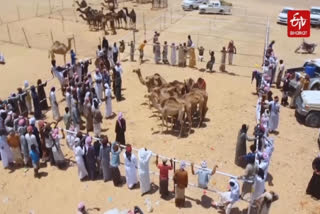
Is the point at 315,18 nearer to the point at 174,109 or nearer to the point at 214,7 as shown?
the point at 214,7

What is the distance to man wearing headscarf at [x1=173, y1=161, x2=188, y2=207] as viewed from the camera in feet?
32.1

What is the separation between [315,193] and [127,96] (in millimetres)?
9578

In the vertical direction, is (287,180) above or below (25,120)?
below

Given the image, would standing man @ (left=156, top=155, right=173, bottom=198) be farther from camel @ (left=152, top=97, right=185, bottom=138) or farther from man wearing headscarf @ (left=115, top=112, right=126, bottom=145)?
camel @ (left=152, top=97, right=185, bottom=138)

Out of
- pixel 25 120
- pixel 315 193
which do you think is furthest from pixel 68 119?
pixel 315 193

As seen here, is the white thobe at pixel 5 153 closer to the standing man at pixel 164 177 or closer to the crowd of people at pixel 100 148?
the crowd of people at pixel 100 148

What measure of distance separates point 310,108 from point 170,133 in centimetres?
549

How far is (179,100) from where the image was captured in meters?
14.1

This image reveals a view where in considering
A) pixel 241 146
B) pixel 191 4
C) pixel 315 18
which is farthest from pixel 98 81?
pixel 191 4

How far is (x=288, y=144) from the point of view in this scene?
13.5m

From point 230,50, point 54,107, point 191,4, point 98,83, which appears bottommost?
point 54,107

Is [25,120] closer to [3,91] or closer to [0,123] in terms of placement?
[0,123]

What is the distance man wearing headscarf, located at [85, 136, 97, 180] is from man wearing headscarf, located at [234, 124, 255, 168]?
453 centimetres

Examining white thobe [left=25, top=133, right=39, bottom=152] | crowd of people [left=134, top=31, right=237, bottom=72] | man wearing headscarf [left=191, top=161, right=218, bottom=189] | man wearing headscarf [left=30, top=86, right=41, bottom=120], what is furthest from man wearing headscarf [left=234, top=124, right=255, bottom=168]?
crowd of people [left=134, top=31, right=237, bottom=72]
